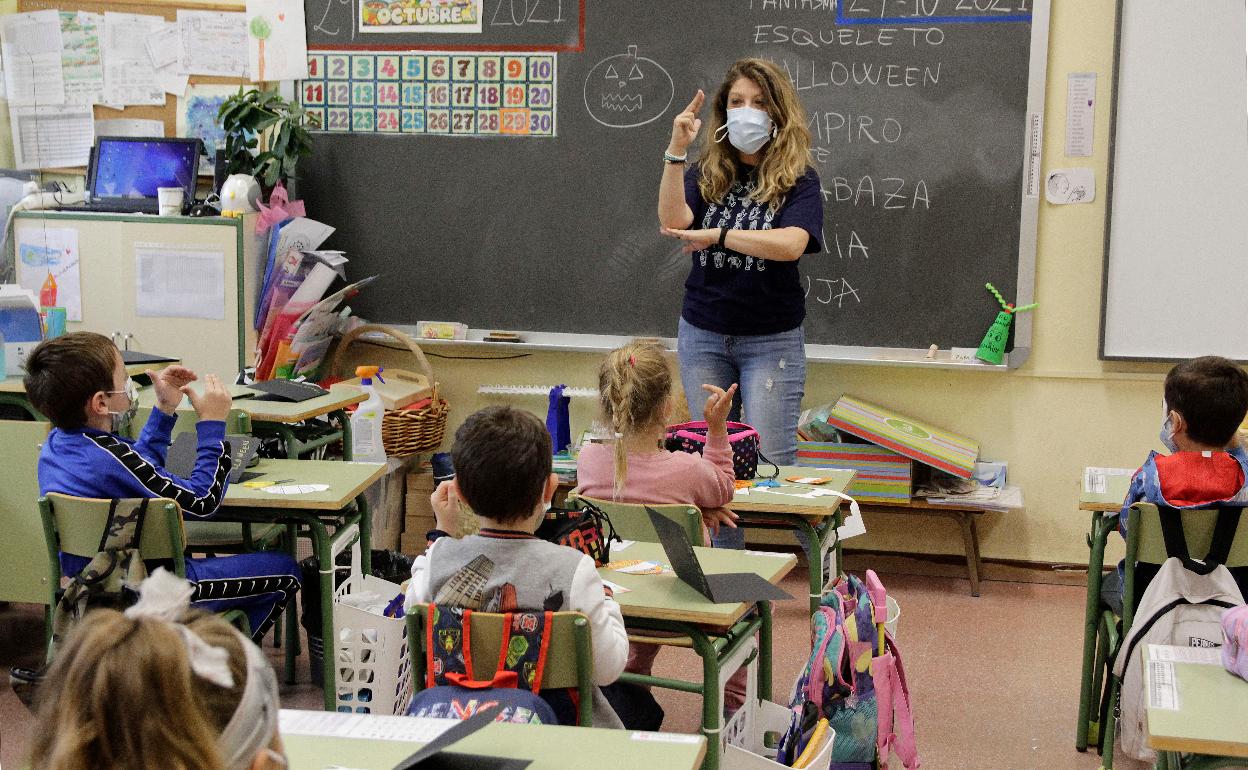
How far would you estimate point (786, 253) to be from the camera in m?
3.92

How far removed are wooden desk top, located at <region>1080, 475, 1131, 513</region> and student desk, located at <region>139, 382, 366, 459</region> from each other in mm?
2266

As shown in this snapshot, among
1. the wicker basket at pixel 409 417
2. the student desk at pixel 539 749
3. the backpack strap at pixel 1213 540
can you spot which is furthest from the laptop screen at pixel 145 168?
the student desk at pixel 539 749

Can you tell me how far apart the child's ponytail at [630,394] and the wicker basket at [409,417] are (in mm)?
2031

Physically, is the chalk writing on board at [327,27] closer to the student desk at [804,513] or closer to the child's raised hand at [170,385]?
the child's raised hand at [170,385]

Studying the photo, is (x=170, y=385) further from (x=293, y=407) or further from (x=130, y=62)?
(x=130, y=62)

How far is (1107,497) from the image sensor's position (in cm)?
336

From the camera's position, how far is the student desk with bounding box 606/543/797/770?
96.3 inches

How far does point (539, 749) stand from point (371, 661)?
1575 millimetres

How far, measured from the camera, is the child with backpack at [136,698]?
1128 millimetres

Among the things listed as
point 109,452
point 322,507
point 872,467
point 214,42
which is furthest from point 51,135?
point 872,467

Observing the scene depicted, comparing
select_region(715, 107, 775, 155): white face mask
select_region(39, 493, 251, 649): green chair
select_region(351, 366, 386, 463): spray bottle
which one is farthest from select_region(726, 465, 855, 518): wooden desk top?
select_region(351, 366, 386, 463): spray bottle

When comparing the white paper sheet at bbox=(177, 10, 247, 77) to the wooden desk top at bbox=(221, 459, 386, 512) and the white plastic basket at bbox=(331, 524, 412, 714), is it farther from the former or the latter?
the white plastic basket at bbox=(331, 524, 412, 714)

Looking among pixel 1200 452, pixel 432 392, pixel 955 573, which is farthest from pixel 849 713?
pixel 432 392

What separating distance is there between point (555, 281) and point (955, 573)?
193 centimetres
